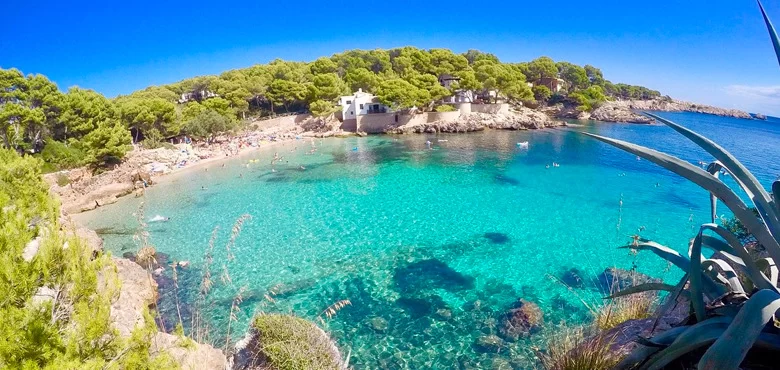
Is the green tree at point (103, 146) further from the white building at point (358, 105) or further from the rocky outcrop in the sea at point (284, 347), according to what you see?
the rocky outcrop in the sea at point (284, 347)

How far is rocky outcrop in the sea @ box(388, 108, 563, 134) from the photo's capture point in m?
45.2

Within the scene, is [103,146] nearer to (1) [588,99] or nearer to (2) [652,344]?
(2) [652,344]

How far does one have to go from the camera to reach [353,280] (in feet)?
34.7

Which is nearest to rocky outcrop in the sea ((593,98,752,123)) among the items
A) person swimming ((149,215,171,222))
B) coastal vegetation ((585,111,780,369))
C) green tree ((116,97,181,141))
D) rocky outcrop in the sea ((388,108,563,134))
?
rocky outcrop in the sea ((388,108,563,134))

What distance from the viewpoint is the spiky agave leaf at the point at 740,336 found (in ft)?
6.35

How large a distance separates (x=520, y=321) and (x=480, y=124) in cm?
4104

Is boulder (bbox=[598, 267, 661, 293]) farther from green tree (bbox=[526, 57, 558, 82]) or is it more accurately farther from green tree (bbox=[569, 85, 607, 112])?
green tree (bbox=[526, 57, 558, 82])

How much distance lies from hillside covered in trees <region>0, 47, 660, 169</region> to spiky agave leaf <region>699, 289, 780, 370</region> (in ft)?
109

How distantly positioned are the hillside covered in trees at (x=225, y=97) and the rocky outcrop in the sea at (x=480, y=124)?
3.31 m

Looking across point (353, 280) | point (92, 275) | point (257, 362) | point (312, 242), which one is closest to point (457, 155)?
point (312, 242)

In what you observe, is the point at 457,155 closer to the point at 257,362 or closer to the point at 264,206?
the point at 264,206

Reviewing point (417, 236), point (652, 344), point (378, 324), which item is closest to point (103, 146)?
point (417, 236)

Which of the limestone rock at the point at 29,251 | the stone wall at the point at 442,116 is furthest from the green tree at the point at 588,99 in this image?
the limestone rock at the point at 29,251

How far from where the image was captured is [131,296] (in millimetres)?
8781
